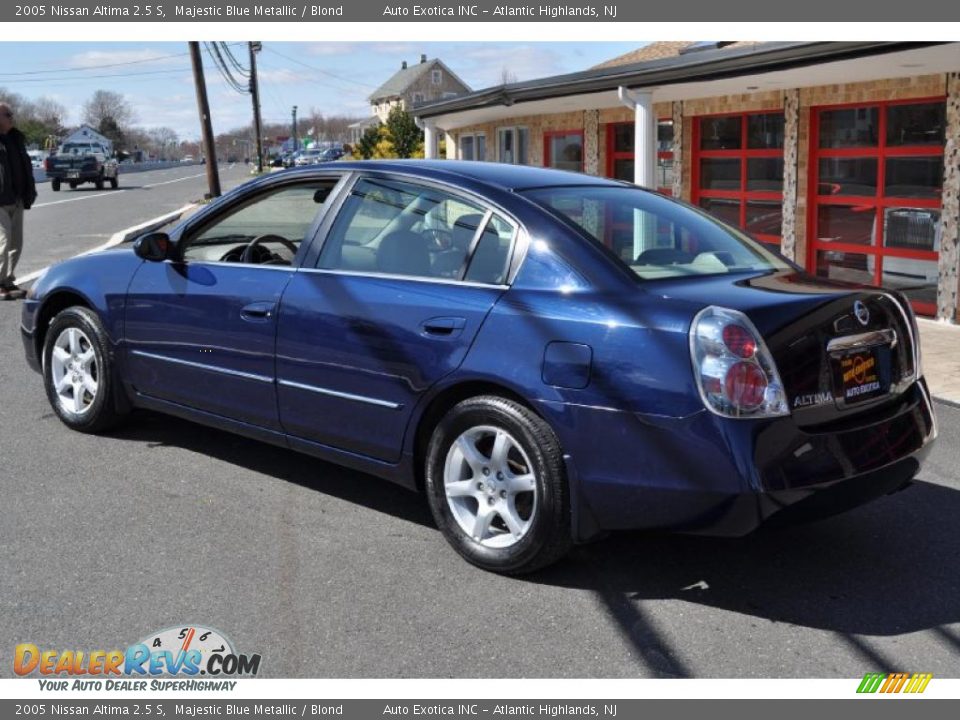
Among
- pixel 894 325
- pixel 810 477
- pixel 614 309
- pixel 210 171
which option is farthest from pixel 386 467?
pixel 210 171

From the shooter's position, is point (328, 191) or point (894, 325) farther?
point (328, 191)

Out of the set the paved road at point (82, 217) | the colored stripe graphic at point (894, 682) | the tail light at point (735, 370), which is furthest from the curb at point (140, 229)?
the colored stripe graphic at point (894, 682)

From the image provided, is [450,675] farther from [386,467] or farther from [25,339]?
[25,339]

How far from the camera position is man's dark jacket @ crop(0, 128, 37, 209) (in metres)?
11.0

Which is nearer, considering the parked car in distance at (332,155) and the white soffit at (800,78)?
the white soffit at (800,78)

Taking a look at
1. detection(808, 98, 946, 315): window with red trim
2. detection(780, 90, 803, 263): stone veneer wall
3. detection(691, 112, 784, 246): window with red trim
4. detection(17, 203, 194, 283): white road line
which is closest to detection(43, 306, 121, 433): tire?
detection(17, 203, 194, 283): white road line

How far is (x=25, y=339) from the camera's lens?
629cm

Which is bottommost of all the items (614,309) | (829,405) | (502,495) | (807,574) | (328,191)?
(807,574)

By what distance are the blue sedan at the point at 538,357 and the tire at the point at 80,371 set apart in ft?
1.45

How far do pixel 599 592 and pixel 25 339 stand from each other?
13.2 ft

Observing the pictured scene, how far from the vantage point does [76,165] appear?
4116 centimetres

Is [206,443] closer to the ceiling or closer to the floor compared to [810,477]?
closer to the floor

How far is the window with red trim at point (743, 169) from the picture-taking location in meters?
12.7

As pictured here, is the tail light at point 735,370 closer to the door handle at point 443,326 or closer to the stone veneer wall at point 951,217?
the door handle at point 443,326
